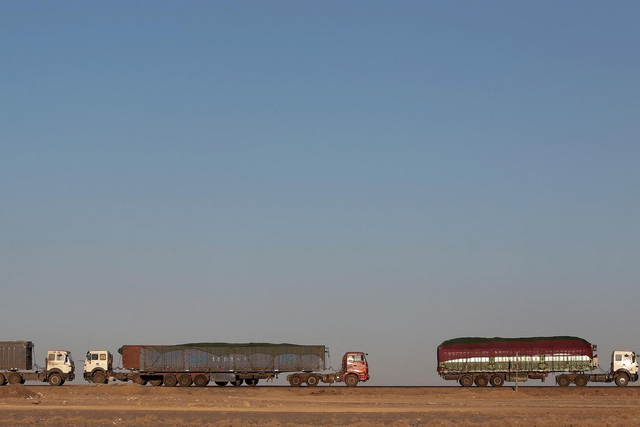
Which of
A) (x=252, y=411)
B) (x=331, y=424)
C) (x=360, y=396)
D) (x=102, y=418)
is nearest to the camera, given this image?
(x=331, y=424)

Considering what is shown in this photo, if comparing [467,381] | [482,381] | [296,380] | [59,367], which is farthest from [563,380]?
[59,367]

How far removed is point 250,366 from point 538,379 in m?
25.2

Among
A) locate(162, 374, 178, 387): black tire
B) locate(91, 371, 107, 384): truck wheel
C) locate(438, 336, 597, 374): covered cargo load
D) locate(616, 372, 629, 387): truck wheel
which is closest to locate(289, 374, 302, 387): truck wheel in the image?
locate(162, 374, 178, 387): black tire

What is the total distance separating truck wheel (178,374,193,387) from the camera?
8162 centimetres

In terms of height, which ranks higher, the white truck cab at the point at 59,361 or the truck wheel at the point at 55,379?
the white truck cab at the point at 59,361

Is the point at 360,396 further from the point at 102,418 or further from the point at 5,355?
the point at 5,355

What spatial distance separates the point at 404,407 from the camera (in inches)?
2403

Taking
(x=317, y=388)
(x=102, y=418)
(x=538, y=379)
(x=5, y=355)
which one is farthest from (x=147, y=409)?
(x=538, y=379)

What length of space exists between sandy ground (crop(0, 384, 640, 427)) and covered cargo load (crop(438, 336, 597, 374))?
3968mm

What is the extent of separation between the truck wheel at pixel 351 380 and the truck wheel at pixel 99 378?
21.5 metres

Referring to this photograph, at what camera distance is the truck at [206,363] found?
81562 millimetres

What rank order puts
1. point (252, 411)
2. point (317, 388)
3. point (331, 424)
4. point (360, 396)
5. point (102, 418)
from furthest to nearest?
point (317, 388)
point (360, 396)
point (252, 411)
point (102, 418)
point (331, 424)

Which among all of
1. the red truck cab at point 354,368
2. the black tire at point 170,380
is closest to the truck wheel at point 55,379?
the black tire at point 170,380

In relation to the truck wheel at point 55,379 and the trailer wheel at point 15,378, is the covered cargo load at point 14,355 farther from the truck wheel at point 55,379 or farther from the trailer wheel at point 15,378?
the truck wheel at point 55,379
